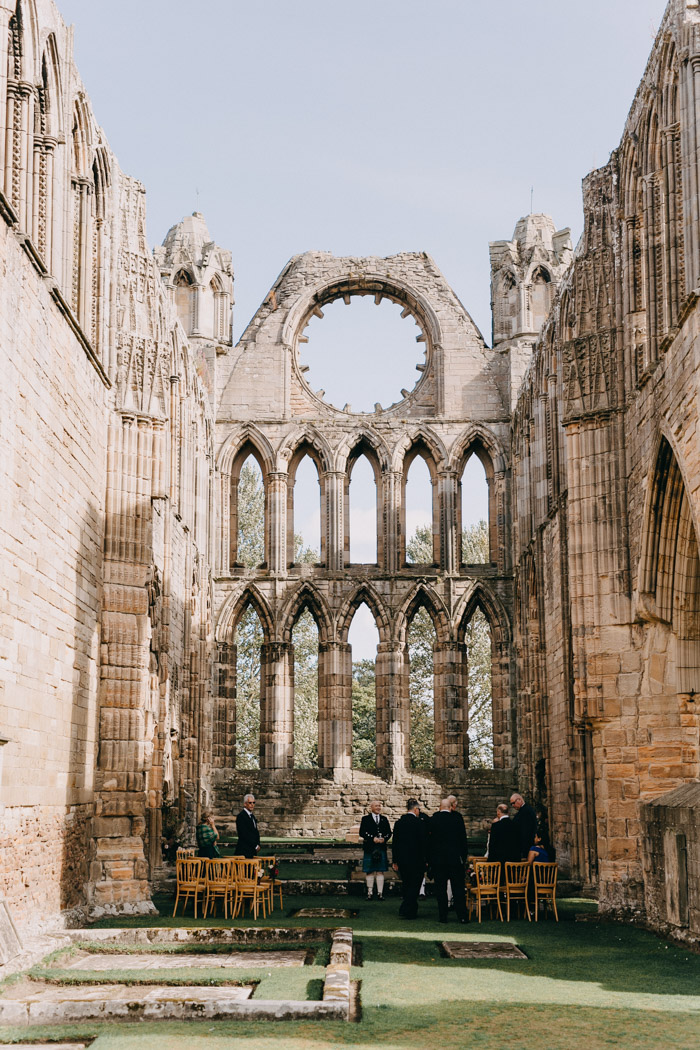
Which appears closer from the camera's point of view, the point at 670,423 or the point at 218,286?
the point at 670,423

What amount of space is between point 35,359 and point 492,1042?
6.84 metres

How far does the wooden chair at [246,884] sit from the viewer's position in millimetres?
12539

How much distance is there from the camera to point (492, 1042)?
6.97 meters

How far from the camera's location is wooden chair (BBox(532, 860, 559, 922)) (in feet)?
41.1

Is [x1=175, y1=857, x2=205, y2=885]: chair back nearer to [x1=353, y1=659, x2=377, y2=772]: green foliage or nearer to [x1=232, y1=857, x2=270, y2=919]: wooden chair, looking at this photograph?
[x1=232, y1=857, x2=270, y2=919]: wooden chair

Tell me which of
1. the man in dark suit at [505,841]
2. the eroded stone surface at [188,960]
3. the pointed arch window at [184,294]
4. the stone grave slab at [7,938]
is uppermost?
the pointed arch window at [184,294]

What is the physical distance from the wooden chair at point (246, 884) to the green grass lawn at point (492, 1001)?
1329mm

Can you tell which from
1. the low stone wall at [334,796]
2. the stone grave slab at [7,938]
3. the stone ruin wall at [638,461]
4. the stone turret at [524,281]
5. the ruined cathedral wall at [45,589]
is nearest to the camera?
the stone grave slab at [7,938]

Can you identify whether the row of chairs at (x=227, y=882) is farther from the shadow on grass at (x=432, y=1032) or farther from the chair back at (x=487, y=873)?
the shadow on grass at (x=432, y=1032)

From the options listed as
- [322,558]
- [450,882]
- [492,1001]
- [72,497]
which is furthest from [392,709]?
Result: [492,1001]

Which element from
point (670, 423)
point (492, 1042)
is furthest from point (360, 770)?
point (492, 1042)

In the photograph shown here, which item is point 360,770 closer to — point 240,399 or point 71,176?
point 240,399

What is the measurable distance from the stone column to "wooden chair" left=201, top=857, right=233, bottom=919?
13.3 metres

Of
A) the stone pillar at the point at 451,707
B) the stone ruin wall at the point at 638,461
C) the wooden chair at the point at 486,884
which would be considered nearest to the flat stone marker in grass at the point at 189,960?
the wooden chair at the point at 486,884
